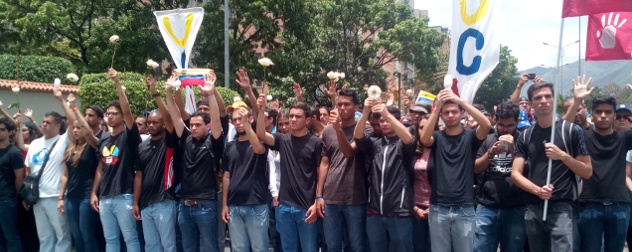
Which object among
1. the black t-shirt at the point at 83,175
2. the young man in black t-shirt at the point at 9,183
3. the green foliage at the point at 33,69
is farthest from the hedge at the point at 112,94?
the black t-shirt at the point at 83,175

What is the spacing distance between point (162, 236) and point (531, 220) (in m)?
3.66

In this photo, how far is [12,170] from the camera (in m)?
7.20

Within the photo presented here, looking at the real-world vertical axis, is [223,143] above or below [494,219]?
above

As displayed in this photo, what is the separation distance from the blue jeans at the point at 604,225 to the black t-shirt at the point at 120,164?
4.58m

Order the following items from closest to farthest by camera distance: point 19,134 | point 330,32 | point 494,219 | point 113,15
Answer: point 494,219
point 19,134
point 113,15
point 330,32

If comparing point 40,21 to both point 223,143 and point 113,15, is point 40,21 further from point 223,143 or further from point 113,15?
point 223,143

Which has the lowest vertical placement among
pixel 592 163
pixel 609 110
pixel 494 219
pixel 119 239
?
pixel 119 239

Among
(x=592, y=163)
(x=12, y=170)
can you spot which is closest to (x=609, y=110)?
(x=592, y=163)

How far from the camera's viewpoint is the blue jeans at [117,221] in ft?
21.1

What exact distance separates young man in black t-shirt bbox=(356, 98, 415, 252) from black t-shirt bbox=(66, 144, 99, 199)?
3.08m

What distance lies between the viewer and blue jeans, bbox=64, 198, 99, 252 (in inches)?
263

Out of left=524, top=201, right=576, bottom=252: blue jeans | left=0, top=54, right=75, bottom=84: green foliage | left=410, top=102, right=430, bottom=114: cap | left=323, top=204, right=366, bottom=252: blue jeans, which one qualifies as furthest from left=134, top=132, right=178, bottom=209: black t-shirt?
left=0, top=54, right=75, bottom=84: green foliage

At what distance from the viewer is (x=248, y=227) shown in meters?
6.15

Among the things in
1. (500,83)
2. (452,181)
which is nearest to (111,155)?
(452,181)
